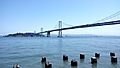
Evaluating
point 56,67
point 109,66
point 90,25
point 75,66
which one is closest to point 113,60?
point 109,66

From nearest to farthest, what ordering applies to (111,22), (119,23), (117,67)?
(117,67), (119,23), (111,22)

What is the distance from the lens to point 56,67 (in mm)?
26062

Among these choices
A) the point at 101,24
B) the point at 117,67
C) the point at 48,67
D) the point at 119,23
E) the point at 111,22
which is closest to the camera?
the point at 48,67

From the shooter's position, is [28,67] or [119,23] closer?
[28,67]

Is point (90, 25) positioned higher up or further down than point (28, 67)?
higher up

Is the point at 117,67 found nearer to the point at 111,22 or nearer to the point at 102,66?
the point at 102,66

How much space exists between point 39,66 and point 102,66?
27.5ft

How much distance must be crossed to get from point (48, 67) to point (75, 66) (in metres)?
3.92

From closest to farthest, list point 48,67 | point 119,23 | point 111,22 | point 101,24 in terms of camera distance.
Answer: point 48,67, point 119,23, point 111,22, point 101,24

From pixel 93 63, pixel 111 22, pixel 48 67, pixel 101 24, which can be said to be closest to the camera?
pixel 48 67

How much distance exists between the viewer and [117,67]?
86.1 ft

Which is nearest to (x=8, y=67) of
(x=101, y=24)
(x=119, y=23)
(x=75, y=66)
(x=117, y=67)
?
(x=75, y=66)

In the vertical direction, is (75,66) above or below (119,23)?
below

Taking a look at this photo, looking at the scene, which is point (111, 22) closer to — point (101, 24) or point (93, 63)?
point (101, 24)
